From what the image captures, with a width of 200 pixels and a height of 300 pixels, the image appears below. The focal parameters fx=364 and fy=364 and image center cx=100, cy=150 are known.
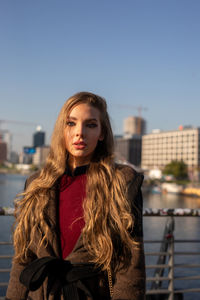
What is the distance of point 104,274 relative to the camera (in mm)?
1480

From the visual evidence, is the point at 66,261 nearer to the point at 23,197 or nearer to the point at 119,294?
the point at 119,294

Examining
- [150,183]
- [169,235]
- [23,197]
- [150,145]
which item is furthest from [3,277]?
[150,145]

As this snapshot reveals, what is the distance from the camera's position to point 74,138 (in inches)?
63.4

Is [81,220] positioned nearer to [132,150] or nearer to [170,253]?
[170,253]

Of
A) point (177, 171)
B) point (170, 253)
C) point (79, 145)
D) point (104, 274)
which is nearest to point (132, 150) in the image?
point (177, 171)

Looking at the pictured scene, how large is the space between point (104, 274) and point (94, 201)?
30 centimetres

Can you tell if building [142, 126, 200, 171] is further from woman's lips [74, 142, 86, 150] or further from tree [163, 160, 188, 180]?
woman's lips [74, 142, 86, 150]

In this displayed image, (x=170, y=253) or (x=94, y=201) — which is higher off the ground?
(x=94, y=201)

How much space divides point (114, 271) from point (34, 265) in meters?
0.33

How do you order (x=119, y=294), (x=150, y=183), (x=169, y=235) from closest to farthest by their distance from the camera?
(x=119, y=294) < (x=169, y=235) < (x=150, y=183)

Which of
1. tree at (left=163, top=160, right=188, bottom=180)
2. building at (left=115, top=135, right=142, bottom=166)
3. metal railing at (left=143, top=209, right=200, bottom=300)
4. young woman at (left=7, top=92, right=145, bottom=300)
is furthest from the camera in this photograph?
building at (left=115, top=135, right=142, bottom=166)

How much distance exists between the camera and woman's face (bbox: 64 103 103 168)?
5.25ft

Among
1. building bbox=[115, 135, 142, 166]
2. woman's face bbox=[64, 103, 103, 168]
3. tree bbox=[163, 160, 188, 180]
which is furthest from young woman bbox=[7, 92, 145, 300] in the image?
building bbox=[115, 135, 142, 166]

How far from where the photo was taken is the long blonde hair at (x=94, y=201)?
146 cm
